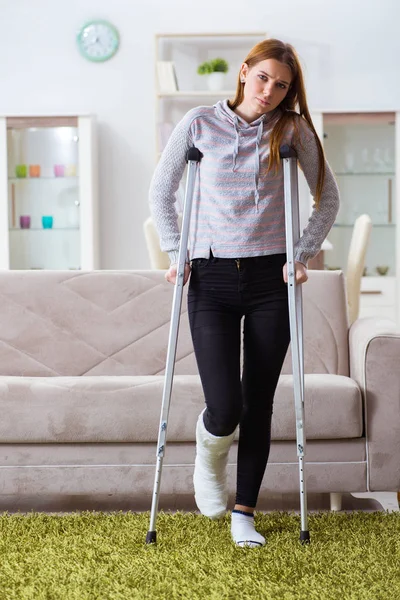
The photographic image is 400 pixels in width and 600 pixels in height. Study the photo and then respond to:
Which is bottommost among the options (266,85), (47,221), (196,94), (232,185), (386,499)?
(386,499)

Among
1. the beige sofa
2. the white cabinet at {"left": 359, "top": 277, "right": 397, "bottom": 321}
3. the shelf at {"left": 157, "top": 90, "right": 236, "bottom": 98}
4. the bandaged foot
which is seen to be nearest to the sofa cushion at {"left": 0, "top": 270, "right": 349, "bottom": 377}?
the beige sofa

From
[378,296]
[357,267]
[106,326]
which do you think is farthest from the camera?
[378,296]

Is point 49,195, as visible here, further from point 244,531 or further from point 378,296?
point 244,531

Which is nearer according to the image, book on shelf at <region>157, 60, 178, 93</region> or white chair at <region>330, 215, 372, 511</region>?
white chair at <region>330, 215, 372, 511</region>

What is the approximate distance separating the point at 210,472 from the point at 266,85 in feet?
3.38

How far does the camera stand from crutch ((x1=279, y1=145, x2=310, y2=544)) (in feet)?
7.13

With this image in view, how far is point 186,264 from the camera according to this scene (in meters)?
2.24

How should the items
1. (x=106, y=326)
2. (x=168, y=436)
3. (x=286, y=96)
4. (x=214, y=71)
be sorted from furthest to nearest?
(x=214, y=71), (x=106, y=326), (x=168, y=436), (x=286, y=96)

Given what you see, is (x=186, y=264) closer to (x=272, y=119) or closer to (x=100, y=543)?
(x=272, y=119)

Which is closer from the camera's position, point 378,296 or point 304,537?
point 304,537

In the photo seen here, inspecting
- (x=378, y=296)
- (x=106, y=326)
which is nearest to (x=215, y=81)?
(x=378, y=296)

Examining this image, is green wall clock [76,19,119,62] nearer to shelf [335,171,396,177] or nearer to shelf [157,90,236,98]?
shelf [157,90,236,98]

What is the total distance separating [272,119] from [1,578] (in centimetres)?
134

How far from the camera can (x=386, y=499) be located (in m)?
2.86
